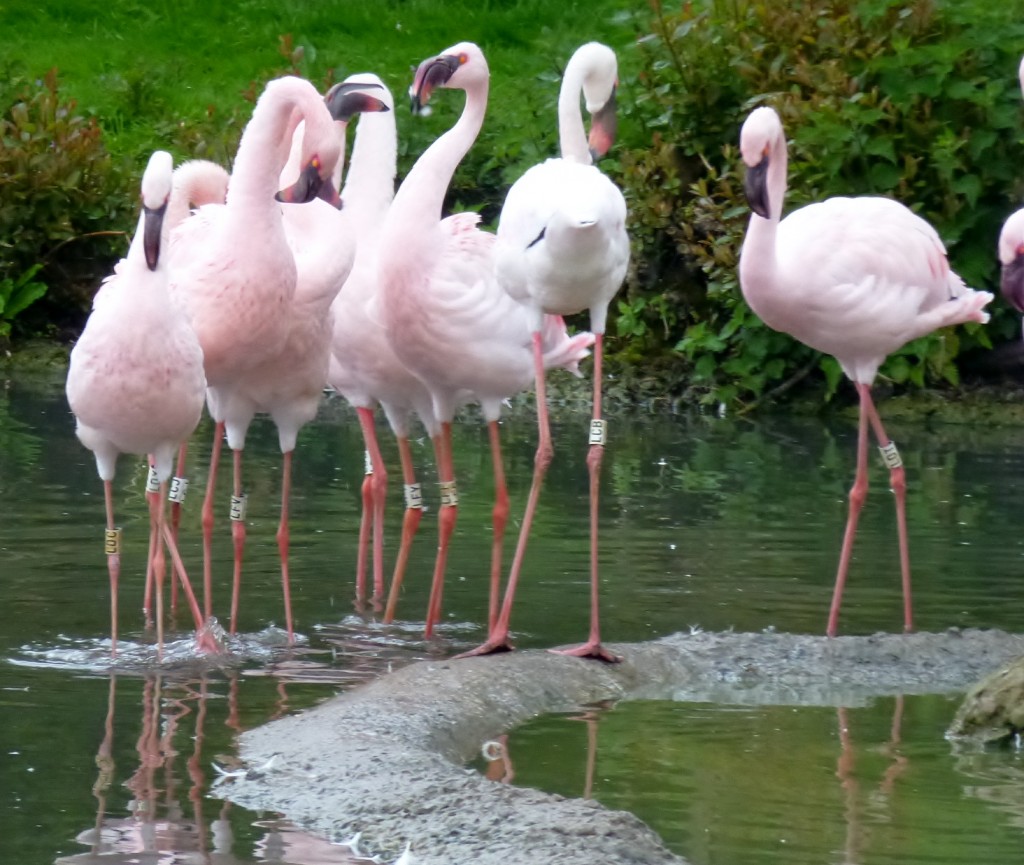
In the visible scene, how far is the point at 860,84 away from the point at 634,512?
4.44 metres

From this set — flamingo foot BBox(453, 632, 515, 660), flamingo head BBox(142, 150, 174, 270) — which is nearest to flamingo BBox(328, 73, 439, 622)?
flamingo foot BBox(453, 632, 515, 660)

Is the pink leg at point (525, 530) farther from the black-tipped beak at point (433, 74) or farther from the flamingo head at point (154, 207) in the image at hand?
the flamingo head at point (154, 207)

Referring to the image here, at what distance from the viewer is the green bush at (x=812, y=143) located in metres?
11.7

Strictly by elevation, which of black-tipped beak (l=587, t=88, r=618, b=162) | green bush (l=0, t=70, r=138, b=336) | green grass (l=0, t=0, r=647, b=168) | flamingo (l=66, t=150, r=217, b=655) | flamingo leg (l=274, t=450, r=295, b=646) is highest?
green grass (l=0, t=0, r=647, b=168)

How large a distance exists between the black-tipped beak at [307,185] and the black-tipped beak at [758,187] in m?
1.33

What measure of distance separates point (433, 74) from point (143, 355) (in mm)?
1378

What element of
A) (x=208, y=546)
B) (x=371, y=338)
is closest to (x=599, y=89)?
(x=371, y=338)

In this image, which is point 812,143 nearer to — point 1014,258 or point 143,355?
point 1014,258

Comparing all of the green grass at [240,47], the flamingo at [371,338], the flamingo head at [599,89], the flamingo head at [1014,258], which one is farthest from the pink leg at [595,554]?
the green grass at [240,47]

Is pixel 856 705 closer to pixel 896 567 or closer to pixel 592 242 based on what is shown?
pixel 592 242

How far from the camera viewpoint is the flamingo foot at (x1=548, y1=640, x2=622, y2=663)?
579cm

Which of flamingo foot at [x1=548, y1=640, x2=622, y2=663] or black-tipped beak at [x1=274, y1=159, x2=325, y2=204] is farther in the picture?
black-tipped beak at [x1=274, y1=159, x2=325, y2=204]

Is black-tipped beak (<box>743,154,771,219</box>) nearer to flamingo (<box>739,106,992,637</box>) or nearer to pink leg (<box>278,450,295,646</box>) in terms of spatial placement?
flamingo (<box>739,106,992,637</box>)

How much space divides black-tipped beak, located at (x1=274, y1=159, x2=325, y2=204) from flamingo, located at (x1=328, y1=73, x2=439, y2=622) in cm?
38
